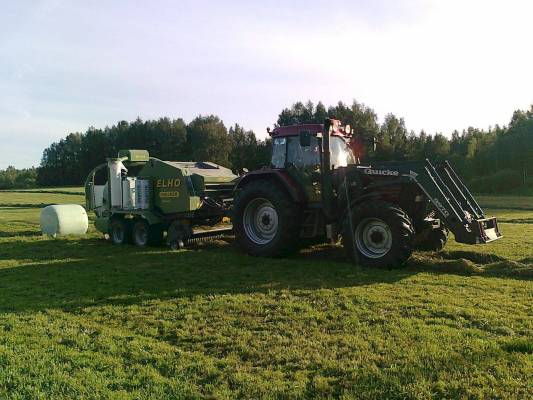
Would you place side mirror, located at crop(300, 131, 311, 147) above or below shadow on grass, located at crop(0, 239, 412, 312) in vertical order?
above

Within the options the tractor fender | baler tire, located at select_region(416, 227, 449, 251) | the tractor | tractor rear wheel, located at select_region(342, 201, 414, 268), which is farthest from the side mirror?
baler tire, located at select_region(416, 227, 449, 251)

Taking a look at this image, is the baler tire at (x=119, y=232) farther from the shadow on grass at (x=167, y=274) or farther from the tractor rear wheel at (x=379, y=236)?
the tractor rear wheel at (x=379, y=236)

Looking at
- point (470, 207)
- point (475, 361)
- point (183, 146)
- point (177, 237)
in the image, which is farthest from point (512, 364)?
point (183, 146)

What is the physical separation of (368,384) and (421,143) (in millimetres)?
53374

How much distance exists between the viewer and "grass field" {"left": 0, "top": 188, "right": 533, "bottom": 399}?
4414mm

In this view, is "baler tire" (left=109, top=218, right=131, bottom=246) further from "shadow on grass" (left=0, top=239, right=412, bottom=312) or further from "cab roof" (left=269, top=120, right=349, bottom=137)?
"cab roof" (left=269, top=120, right=349, bottom=137)

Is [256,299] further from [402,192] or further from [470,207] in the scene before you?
[470,207]

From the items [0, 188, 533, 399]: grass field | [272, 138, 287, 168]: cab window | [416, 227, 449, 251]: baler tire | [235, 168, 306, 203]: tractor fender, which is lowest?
[0, 188, 533, 399]: grass field

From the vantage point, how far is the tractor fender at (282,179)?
10726 mm

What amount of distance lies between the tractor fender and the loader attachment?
7.75ft

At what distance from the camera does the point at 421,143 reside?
54938 mm

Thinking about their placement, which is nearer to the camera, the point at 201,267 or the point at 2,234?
the point at 201,267

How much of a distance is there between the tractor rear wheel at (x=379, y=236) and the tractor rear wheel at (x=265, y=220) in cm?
137

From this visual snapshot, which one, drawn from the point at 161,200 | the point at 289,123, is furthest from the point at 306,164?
the point at 289,123
